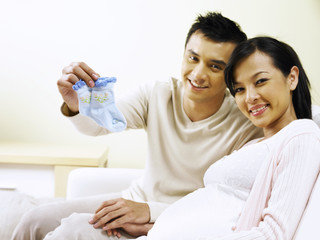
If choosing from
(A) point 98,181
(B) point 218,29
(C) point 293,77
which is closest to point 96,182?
(A) point 98,181

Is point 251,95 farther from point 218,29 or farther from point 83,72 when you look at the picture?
point 83,72

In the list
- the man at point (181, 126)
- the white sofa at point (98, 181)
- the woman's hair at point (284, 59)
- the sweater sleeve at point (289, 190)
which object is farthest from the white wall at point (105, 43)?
the sweater sleeve at point (289, 190)

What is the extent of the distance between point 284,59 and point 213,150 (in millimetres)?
393

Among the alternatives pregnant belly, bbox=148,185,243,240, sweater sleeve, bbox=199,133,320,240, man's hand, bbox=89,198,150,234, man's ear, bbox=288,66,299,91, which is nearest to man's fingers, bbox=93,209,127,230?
man's hand, bbox=89,198,150,234

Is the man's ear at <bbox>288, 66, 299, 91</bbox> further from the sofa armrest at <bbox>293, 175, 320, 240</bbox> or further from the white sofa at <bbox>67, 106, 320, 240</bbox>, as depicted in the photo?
the white sofa at <bbox>67, 106, 320, 240</bbox>

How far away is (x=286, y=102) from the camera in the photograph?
125cm

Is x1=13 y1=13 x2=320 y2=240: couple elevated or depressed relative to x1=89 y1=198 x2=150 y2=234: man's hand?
elevated

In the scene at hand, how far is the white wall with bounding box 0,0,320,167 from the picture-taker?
2.46 m

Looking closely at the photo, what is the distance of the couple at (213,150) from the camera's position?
3.06 ft

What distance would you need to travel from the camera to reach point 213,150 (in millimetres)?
1474

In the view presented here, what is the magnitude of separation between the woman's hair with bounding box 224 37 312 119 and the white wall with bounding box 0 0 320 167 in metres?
1.22

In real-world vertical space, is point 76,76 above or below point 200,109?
above

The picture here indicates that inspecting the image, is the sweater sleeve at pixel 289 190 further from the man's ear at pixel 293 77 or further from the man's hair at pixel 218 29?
the man's hair at pixel 218 29

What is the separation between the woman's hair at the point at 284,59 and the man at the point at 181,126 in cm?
17
